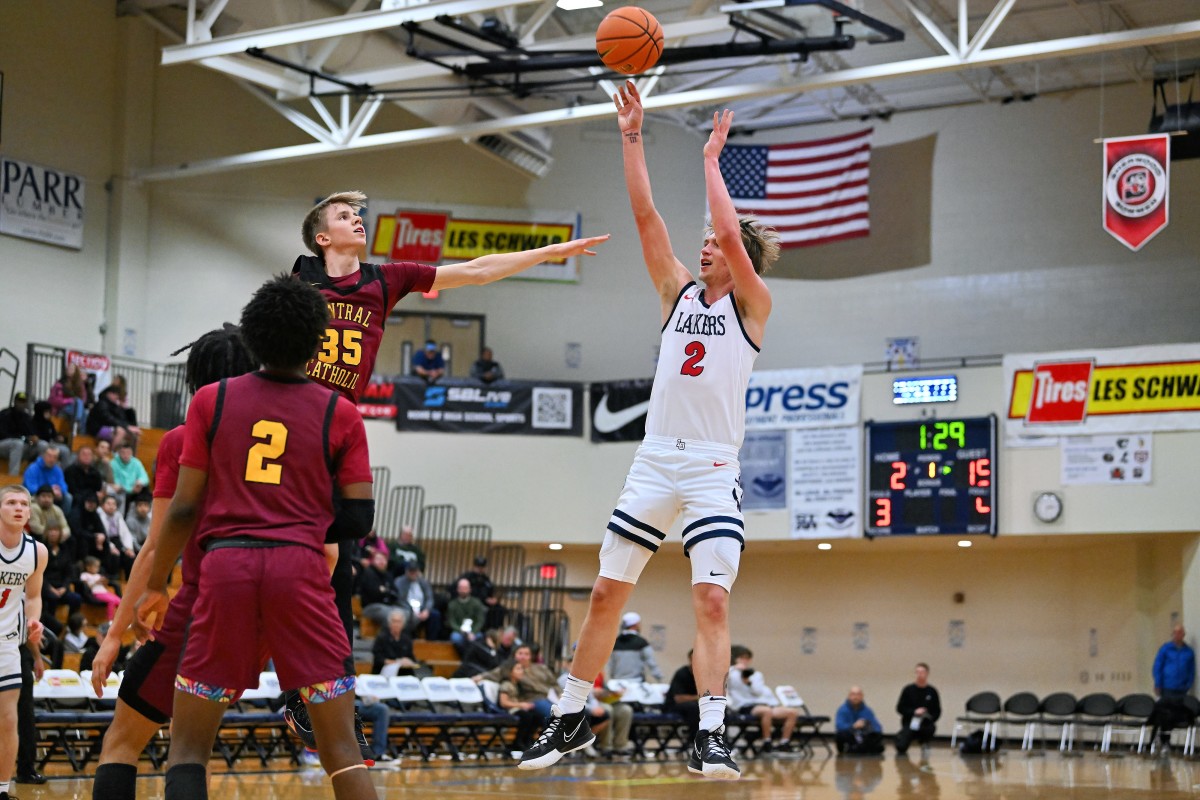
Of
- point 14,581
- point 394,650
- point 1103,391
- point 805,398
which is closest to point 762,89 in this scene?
point 805,398

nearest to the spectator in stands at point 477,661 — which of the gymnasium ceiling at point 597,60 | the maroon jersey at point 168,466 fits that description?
the gymnasium ceiling at point 597,60

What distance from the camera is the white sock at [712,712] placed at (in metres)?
6.25

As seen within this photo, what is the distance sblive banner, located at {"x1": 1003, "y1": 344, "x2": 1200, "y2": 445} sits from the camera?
21.3 m

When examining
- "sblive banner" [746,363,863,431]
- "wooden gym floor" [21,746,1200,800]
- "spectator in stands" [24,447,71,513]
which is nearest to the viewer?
"wooden gym floor" [21,746,1200,800]

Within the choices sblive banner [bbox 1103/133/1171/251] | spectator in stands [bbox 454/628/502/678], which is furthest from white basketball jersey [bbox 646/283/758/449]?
sblive banner [bbox 1103/133/1171/251]

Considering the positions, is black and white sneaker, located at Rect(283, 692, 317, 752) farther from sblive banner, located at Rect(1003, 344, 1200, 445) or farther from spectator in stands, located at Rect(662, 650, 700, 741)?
sblive banner, located at Rect(1003, 344, 1200, 445)

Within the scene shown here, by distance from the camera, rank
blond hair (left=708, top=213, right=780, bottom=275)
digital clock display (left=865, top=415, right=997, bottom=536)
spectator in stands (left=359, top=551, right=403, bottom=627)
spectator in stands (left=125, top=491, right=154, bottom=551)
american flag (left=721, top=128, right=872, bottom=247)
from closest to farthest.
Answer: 1. blond hair (left=708, top=213, right=780, bottom=275)
2. spectator in stands (left=125, top=491, right=154, bottom=551)
3. spectator in stands (left=359, top=551, right=403, bottom=627)
4. digital clock display (left=865, top=415, right=997, bottom=536)
5. american flag (left=721, top=128, right=872, bottom=247)

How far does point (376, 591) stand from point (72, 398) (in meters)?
5.34

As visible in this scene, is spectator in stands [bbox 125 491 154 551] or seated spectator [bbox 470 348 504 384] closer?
spectator in stands [bbox 125 491 154 551]

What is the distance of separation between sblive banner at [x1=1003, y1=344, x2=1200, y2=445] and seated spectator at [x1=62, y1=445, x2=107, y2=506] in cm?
1354

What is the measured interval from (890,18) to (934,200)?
4.36 meters

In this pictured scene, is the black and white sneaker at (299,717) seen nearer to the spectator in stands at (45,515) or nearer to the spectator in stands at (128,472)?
the spectator in stands at (45,515)

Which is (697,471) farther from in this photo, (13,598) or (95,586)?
(95,586)

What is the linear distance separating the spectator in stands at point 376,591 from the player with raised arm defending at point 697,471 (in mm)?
13208
